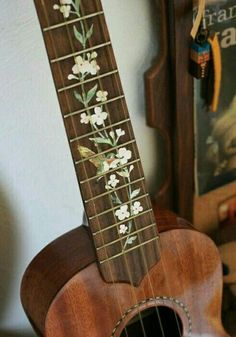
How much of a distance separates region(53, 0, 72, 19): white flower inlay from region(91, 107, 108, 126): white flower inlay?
123 mm

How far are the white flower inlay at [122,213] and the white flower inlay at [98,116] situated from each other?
0.43 ft

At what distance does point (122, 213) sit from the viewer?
746 mm

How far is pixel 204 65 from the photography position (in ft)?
2.86

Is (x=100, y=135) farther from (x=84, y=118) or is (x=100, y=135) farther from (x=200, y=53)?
(x=200, y=53)

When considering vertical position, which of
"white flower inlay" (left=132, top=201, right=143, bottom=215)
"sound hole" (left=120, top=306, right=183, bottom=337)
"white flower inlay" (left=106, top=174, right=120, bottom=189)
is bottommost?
"sound hole" (left=120, top=306, right=183, bottom=337)

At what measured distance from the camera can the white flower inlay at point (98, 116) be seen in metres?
0.68

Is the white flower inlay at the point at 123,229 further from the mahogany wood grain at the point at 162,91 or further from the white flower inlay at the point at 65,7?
the white flower inlay at the point at 65,7

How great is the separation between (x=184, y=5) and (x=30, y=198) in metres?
0.42

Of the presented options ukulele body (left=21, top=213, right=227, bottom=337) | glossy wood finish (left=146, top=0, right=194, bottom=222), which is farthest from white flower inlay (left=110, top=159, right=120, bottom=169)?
glossy wood finish (left=146, top=0, right=194, bottom=222)

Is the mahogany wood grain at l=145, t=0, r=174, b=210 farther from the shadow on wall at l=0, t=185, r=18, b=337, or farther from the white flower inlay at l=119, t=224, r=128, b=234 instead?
the shadow on wall at l=0, t=185, r=18, b=337

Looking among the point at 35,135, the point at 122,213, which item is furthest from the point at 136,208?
the point at 35,135

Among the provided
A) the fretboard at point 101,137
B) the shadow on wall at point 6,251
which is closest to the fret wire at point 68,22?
the fretboard at point 101,137

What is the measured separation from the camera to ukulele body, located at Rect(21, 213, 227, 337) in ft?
2.44

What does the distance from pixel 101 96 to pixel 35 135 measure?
0.77 ft
